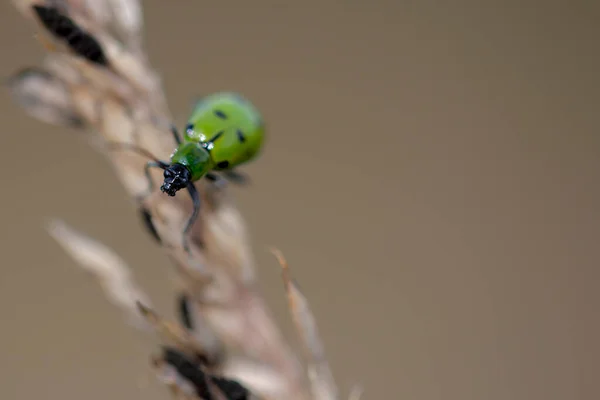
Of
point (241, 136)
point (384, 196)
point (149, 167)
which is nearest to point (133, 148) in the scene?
point (149, 167)

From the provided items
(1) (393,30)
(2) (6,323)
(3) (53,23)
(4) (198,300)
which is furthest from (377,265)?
(3) (53,23)

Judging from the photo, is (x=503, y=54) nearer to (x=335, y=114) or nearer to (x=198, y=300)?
(x=335, y=114)

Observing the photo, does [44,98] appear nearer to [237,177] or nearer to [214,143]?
[214,143]

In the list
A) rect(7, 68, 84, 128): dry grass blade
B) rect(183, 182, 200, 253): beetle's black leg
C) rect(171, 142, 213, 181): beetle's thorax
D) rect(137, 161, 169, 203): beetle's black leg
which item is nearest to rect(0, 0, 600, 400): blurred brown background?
rect(171, 142, 213, 181): beetle's thorax

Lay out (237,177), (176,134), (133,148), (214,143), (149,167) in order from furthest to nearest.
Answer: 1. (237,177)
2. (214,143)
3. (176,134)
4. (149,167)
5. (133,148)

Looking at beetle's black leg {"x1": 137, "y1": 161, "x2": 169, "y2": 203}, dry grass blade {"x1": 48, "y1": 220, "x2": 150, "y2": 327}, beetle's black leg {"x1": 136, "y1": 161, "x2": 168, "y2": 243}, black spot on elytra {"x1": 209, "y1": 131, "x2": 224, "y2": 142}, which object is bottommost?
dry grass blade {"x1": 48, "y1": 220, "x2": 150, "y2": 327}

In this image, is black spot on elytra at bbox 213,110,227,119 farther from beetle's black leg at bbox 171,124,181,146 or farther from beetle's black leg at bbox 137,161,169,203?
beetle's black leg at bbox 137,161,169,203

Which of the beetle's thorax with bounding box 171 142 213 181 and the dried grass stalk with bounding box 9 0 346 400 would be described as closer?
the dried grass stalk with bounding box 9 0 346 400
